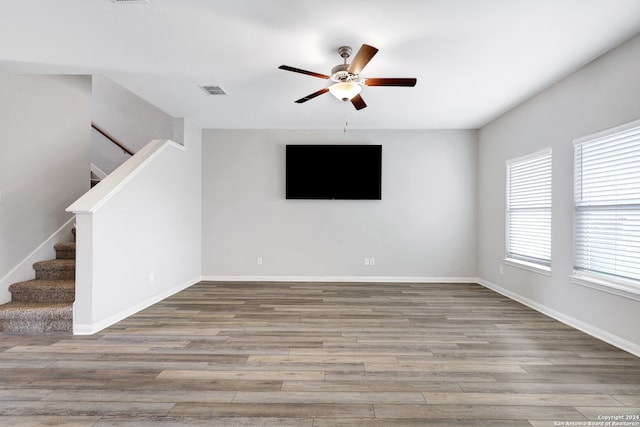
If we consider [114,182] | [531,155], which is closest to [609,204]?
[531,155]

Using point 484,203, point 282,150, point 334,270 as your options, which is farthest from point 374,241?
point 282,150

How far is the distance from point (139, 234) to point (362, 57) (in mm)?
3313

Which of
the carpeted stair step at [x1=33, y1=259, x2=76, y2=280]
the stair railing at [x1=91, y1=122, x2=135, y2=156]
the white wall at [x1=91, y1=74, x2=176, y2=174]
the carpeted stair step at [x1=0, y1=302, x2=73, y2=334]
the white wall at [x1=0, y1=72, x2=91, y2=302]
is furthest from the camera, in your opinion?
the white wall at [x1=91, y1=74, x2=176, y2=174]

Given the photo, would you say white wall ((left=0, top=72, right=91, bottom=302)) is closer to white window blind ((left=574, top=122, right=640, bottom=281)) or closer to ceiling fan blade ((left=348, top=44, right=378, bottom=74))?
ceiling fan blade ((left=348, top=44, right=378, bottom=74))

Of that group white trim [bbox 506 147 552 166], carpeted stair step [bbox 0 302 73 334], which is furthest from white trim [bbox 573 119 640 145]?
carpeted stair step [bbox 0 302 73 334]

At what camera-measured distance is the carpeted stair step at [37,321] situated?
3.16m

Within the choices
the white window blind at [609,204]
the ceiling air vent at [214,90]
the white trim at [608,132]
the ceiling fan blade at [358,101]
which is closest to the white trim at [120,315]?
the ceiling air vent at [214,90]

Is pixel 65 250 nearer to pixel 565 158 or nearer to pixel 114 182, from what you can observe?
pixel 114 182

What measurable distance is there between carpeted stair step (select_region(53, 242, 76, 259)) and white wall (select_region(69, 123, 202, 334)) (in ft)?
2.71

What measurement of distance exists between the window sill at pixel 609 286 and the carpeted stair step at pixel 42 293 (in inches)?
210

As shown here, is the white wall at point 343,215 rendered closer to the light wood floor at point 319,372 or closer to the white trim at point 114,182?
the white trim at point 114,182

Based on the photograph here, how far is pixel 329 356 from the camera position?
8.86 feet

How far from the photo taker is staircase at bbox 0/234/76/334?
10.4 feet

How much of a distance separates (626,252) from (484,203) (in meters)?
2.73
